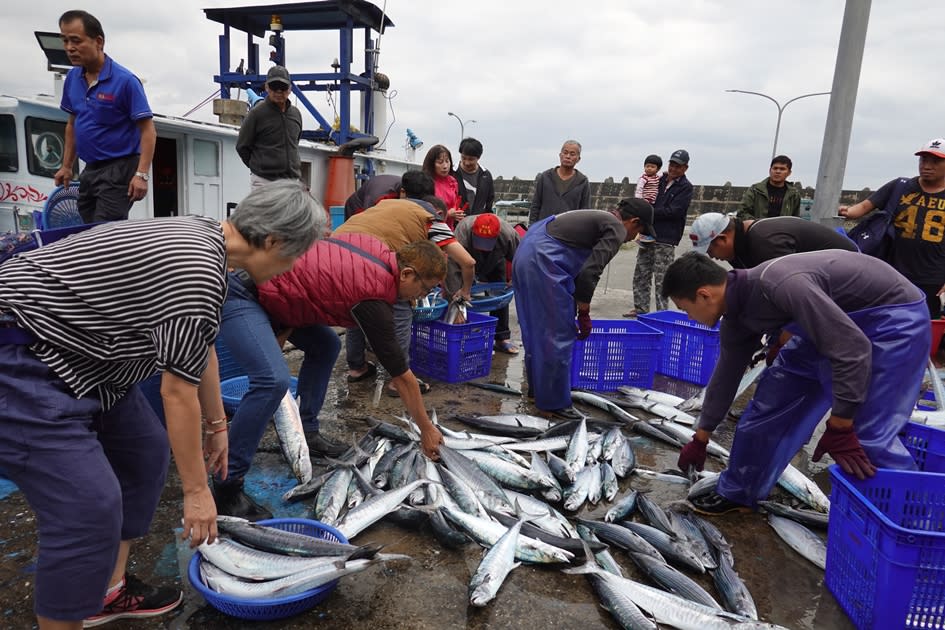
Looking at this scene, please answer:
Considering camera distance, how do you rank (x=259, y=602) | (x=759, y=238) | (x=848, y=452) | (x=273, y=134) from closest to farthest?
1. (x=259, y=602)
2. (x=848, y=452)
3. (x=759, y=238)
4. (x=273, y=134)

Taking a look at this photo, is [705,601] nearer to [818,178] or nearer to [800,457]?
[800,457]

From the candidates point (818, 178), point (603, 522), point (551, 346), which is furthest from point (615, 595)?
point (818, 178)

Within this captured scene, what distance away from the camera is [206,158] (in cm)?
1078

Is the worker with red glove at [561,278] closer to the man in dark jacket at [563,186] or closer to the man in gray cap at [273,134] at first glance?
the man in dark jacket at [563,186]

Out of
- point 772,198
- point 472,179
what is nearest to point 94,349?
point 472,179

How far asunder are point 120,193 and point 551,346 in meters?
3.72

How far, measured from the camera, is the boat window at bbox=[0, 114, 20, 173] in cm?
780

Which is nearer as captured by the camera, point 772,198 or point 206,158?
point 772,198

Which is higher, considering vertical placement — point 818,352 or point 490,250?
point 490,250

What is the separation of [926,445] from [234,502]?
12.1 feet

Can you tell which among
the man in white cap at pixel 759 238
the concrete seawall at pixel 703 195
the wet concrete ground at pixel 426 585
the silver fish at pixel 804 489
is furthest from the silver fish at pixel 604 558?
the concrete seawall at pixel 703 195

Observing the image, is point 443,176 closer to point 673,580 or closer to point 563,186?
point 563,186

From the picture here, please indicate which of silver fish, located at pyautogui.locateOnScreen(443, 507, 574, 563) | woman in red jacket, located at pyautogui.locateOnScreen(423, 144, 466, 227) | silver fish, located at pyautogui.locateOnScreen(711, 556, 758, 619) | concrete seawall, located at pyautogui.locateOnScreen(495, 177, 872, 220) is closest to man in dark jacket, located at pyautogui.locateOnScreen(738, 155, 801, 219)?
woman in red jacket, located at pyautogui.locateOnScreen(423, 144, 466, 227)

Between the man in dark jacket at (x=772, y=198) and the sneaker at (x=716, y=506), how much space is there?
16.6 ft
